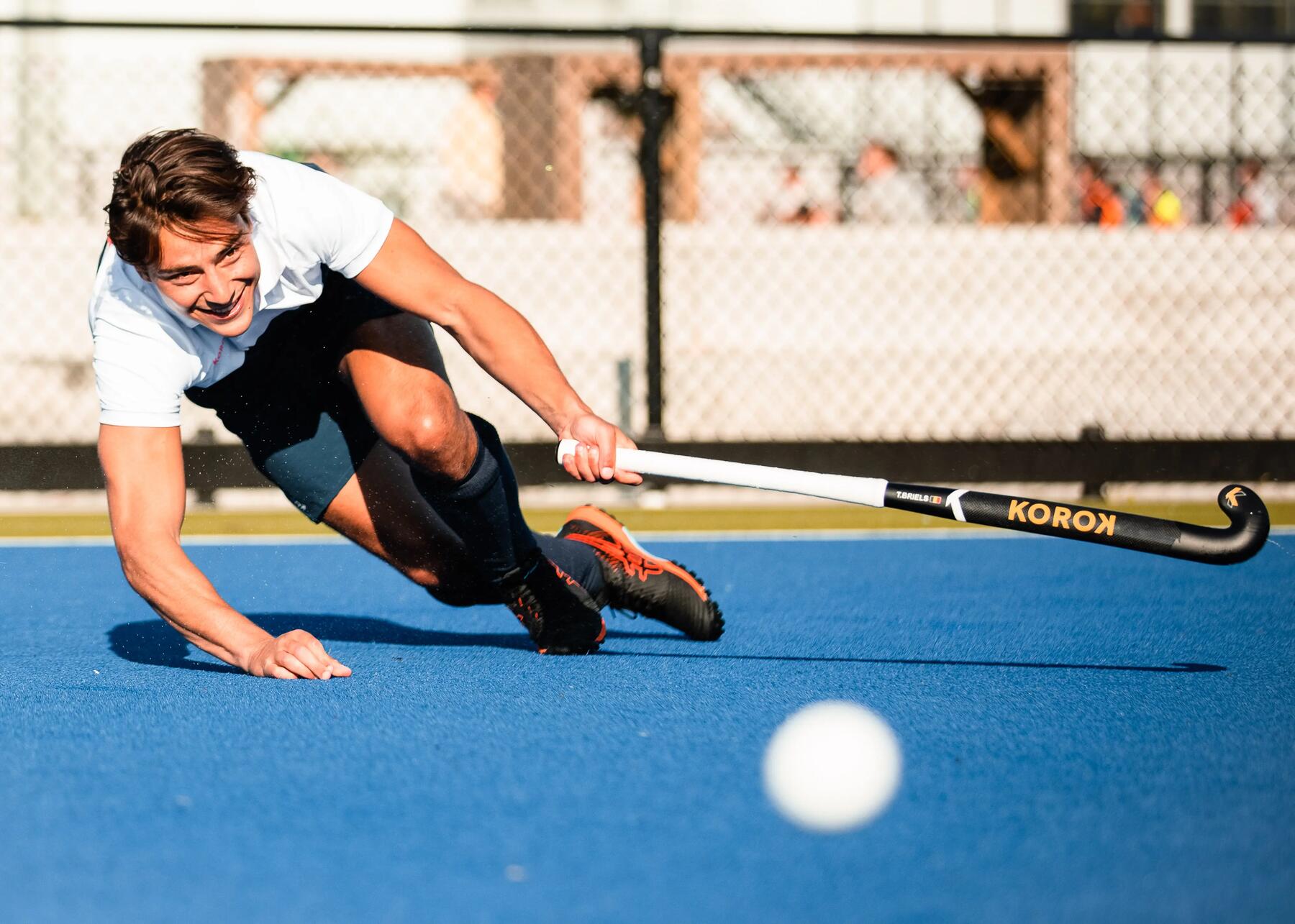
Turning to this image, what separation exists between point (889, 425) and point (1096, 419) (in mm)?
929

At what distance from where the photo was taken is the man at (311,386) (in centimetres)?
255

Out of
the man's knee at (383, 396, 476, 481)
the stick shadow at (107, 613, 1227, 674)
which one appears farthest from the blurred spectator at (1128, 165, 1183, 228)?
the man's knee at (383, 396, 476, 481)

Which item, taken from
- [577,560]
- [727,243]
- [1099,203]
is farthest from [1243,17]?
[577,560]

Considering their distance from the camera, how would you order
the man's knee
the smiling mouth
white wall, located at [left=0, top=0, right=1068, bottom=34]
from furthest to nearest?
white wall, located at [left=0, top=0, right=1068, bottom=34], the man's knee, the smiling mouth

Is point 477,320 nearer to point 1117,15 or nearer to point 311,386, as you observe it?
point 311,386

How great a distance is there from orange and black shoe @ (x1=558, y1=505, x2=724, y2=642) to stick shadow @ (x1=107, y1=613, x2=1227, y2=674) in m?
0.10

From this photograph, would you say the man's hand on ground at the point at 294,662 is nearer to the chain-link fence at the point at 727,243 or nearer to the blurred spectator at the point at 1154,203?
the chain-link fence at the point at 727,243

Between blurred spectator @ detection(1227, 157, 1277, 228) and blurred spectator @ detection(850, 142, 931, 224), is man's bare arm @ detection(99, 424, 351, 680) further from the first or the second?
blurred spectator @ detection(1227, 157, 1277, 228)

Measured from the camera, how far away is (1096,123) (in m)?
12.0

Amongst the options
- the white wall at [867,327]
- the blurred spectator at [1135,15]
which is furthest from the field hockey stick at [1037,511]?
the blurred spectator at [1135,15]

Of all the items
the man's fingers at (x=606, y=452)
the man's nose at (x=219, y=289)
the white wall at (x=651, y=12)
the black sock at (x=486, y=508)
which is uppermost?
the white wall at (x=651, y=12)

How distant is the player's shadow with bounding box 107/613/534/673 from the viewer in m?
3.23

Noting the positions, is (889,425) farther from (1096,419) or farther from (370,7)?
(370,7)

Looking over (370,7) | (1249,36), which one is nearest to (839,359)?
(1249,36)
